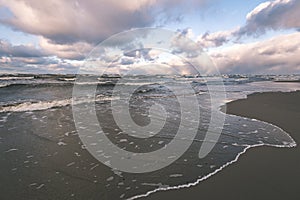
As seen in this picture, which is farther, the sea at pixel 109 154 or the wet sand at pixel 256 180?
the sea at pixel 109 154

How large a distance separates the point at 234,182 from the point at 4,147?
5.61 metres

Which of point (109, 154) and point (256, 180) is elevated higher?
point (256, 180)

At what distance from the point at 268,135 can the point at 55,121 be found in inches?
311

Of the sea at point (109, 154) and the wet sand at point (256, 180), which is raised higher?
the wet sand at point (256, 180)

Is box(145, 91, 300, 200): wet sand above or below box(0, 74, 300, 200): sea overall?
above

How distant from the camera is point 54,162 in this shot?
4.64 m

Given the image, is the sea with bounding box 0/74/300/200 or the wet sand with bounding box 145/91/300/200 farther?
the sea with bounding box 0/74/300/200

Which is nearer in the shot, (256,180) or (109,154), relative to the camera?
(256,180)

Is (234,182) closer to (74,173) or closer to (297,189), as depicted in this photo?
(297,189)

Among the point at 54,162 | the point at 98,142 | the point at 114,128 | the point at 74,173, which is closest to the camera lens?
the point at 74,173

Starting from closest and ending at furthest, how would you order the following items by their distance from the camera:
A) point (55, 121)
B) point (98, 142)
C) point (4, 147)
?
point (4, 147) < point (98, 142) < point (55, 121)

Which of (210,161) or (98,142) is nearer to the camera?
(210,161)

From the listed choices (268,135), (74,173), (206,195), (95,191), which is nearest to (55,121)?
(74,173)

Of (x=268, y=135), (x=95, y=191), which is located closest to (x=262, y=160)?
(x=268, y=135)
